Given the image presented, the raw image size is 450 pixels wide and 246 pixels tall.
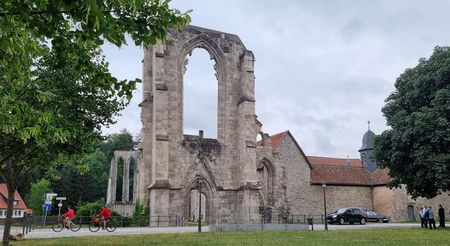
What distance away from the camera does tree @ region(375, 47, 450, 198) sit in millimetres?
24083

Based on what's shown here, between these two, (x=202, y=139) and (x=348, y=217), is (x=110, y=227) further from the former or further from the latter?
(x=348, y=217)

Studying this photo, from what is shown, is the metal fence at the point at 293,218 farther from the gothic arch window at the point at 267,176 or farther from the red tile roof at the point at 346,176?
the red tile roof at the point at 346,176

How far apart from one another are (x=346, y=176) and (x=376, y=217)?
5.57m

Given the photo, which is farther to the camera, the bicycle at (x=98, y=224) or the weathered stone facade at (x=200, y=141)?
the weathered stone facade at (x=200, y=141)

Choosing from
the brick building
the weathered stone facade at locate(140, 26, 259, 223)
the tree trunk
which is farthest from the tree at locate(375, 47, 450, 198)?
the tree trunk

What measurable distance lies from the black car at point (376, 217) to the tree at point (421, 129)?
14.2 metres

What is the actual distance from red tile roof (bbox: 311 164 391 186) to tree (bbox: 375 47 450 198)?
1568 centimetres

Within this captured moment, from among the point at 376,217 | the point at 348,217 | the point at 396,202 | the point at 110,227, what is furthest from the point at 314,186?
the point at 110,227

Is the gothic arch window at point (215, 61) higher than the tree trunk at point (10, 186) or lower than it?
higher

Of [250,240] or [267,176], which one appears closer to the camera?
[250,240]

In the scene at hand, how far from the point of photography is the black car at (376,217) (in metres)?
41.4

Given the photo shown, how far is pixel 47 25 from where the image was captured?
567cm

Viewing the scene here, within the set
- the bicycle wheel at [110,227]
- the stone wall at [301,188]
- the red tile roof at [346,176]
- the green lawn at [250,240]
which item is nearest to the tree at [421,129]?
the green lawn at [250,240]

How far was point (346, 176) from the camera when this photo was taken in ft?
150
